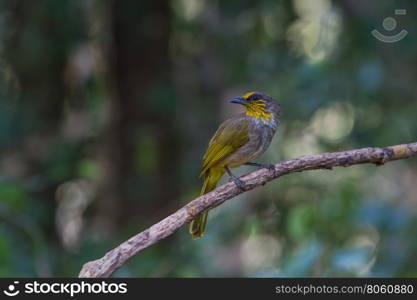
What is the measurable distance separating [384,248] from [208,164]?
1626 mm

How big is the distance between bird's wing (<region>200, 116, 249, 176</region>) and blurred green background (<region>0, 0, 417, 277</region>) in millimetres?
717

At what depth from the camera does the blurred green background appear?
583cm

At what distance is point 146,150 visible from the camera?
27.0ft

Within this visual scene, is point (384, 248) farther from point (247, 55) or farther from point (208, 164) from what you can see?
point (247, 55)

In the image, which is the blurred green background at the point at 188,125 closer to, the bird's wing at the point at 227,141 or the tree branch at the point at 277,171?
the bird's wing at the point at 227,141

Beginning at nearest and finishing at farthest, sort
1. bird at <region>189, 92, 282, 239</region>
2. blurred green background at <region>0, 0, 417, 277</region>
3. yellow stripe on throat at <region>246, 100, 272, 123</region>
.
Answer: bird at <region>189, 92, 282, 239</region>
yellow stripe on throat at <region>246, 100, 272, 123</region>
blurred green background at <region>0, 0, 417, 277</region>

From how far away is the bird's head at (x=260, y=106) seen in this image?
4961 mm

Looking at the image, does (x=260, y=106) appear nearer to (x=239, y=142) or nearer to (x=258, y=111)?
(x=258, y=111)

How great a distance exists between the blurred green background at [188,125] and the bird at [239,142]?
0.59 m

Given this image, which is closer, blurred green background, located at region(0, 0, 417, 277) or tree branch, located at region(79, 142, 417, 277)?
tree branch, located at region(79, 142, 417, 277)

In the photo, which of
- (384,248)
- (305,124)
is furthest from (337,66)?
(384,248)

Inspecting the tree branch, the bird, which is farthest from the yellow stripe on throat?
the tree branch

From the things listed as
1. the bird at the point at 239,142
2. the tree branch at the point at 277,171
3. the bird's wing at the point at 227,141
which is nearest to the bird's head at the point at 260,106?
the bird at the point at 239,142

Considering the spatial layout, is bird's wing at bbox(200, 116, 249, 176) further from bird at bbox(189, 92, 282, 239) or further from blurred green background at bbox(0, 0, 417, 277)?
blurred green background at bbox(0, 0, 417, 277)
